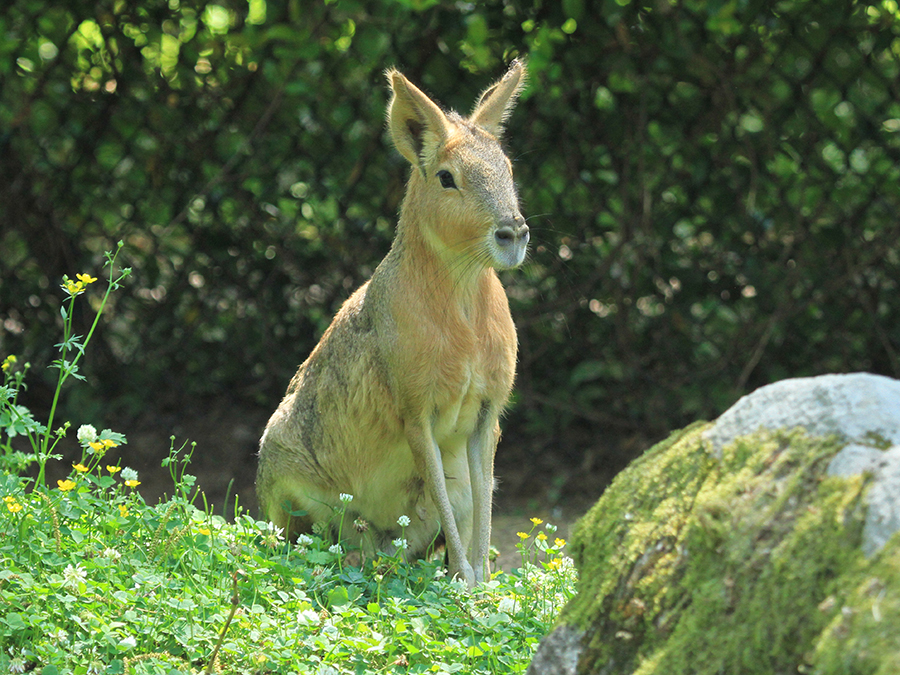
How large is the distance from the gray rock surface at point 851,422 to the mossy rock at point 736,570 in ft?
0.04

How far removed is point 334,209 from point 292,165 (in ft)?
1.28

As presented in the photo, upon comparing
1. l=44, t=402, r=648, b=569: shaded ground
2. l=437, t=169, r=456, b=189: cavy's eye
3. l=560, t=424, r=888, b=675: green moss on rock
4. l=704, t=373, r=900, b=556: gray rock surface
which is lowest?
l=44, t=402, r=648, b=569: shaded ground

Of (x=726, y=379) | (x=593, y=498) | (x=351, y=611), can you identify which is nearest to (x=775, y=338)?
(x=726, y=379)

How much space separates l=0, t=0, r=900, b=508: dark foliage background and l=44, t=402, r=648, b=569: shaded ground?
2.0 inches

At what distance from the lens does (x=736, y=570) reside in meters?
1.97

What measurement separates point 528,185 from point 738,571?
4255 mm

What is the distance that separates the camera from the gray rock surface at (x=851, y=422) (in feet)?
5.94

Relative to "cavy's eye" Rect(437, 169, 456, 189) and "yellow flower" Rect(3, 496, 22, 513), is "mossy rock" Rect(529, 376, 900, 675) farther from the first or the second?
"yellow flower" Rect(3, 496, 22, 513)

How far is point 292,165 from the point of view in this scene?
6.22m

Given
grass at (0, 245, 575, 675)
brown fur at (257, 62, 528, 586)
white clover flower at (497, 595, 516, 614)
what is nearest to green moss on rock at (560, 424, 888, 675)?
grass at (0, 245, 575, 675)

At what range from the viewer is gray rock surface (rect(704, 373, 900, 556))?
1.81 meters

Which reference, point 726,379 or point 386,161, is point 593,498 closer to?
Result: point 726,379

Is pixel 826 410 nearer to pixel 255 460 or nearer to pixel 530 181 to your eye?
pixel 530 181

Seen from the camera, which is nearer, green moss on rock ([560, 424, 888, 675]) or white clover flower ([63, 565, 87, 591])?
green moss on rock ([560, 424, 888, 675])
